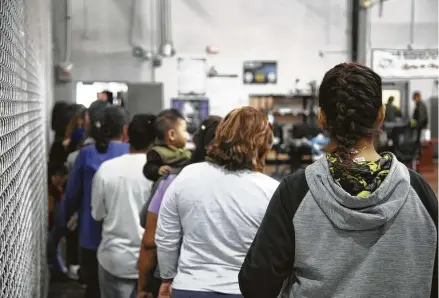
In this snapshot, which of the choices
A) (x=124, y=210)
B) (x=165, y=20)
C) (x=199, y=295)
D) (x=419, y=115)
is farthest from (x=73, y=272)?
(x=419, y=115)

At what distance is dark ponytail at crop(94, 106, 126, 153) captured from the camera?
4.19 meters

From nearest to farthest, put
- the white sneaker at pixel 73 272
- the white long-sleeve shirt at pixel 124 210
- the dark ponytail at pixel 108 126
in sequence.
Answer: the white long-sleeve shirt at pixel 124 210 → the dark ponytail at pixel 108 126 → the white sneaker at pixel 73 272

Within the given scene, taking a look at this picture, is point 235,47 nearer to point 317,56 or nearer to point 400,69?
point 317,56

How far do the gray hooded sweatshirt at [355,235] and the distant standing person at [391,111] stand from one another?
12.7 m

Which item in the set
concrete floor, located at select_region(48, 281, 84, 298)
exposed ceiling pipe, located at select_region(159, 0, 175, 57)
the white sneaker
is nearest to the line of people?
concrete floor, located at select_region(48, 281, 84, 298)

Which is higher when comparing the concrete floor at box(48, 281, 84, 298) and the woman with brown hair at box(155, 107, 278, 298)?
the woman with brown hair at box(155, 107, 278, 298)

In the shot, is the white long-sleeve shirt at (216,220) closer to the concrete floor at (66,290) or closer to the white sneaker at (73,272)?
the concrete floor at (66,290)

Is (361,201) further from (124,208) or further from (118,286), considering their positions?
(118,286)

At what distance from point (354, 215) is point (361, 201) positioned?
39 millimetres

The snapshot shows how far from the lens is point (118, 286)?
3725 mm

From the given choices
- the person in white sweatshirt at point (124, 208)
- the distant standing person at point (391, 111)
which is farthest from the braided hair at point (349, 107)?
the distant standing person at point (391, 111)

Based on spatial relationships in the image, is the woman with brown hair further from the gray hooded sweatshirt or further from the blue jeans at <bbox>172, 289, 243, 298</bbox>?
the gray hooded sweatshirt

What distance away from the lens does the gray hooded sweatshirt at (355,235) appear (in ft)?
5.78

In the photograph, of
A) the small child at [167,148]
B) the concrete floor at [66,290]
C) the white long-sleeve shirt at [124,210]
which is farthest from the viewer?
the concrete floor at [66,290]
